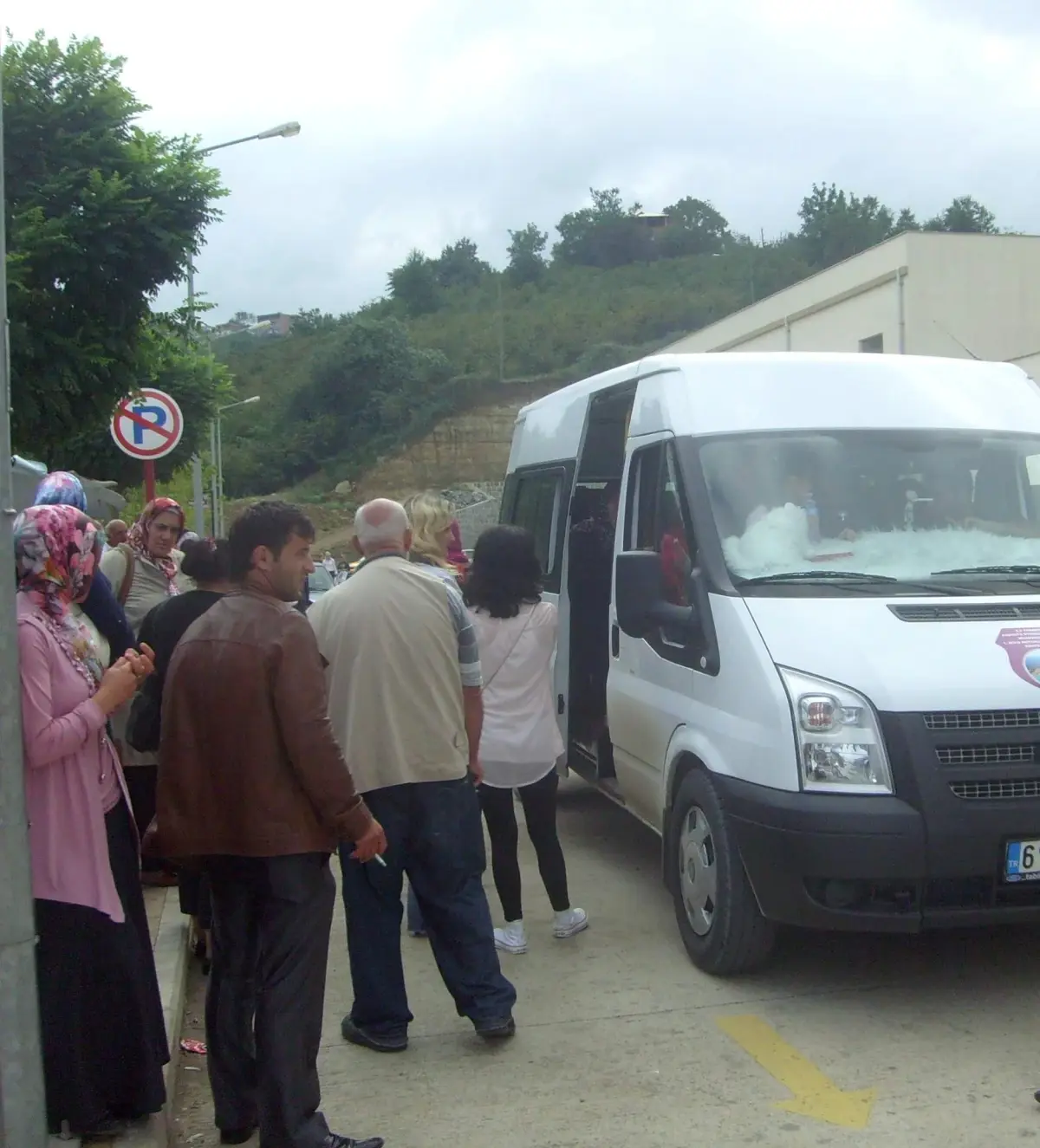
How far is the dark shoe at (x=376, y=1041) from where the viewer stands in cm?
459

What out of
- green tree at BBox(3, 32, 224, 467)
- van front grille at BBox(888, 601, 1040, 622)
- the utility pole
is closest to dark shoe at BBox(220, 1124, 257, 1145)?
van front grille at BBox(888, 601, 1040, 622)

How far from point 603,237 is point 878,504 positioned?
122 metres

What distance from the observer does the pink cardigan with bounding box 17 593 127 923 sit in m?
3.27

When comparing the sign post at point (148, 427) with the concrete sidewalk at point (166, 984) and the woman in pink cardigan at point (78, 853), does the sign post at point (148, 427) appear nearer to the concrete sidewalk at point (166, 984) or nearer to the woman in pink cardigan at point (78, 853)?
the concrete sidewalk at point (166, 984)

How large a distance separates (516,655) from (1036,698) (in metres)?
2.11

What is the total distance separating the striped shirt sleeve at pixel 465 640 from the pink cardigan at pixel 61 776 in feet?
4.67

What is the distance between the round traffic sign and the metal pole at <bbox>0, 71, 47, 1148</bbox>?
8878 millimetres

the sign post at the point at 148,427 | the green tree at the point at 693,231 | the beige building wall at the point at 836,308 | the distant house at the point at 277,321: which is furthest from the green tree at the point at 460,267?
the sign post at the point at 148,427

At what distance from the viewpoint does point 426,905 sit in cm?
Result: 454

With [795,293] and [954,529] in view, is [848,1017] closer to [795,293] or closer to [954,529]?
[954,529]

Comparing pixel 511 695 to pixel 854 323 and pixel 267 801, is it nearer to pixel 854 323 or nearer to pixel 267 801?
pixel 267 801

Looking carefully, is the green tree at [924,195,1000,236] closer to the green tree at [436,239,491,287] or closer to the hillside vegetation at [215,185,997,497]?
the hillside vegetation at [215,185,997,497]

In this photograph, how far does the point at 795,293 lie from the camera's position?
32.8 m

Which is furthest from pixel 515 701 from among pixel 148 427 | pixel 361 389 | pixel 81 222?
pixel 361 389
